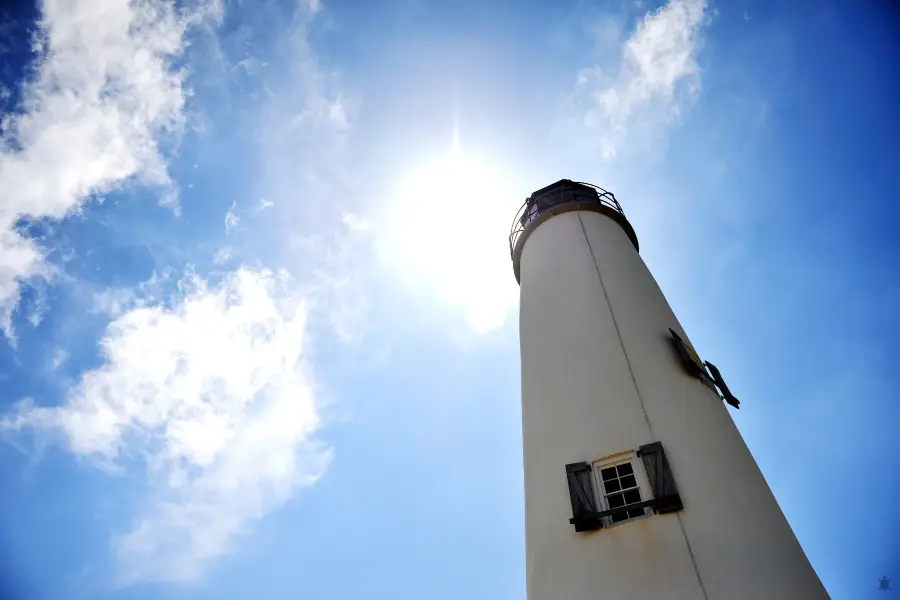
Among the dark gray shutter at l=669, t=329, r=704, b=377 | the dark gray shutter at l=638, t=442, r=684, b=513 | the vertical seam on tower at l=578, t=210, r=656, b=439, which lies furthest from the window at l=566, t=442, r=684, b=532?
the dark gray shutter at l=669, t=329, r=704, b=377

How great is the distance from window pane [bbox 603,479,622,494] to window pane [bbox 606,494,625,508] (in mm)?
89

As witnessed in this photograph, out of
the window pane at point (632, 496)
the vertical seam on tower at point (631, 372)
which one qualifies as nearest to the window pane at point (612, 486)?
the window pane at point (632, 496)

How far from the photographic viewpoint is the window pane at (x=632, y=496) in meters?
7.67

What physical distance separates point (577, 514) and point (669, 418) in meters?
2.21

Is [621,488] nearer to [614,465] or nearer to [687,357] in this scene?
[614,465]

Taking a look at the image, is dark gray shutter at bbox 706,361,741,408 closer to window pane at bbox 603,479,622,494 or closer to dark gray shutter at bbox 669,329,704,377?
dark gray shutter at bbox 669,329,704,377

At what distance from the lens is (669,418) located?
8.44 metres

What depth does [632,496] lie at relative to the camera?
25.4 feet

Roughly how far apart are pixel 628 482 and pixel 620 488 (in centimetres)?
16

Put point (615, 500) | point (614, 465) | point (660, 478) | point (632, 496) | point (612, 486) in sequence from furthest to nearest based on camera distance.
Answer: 1. point (614, 465)
2. point (612, 486)
3. point (615, 500)
4. point (632, 496)
5. point (660, 478)

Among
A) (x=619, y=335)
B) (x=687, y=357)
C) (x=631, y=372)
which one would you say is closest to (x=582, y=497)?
(x=631, y=372)

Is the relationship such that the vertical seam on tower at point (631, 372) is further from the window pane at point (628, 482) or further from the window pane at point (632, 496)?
the window pane at point (628, 482)

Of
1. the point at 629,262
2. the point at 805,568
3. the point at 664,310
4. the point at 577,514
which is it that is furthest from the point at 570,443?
the point at 629,262

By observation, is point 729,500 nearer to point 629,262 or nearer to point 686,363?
point 686,363
